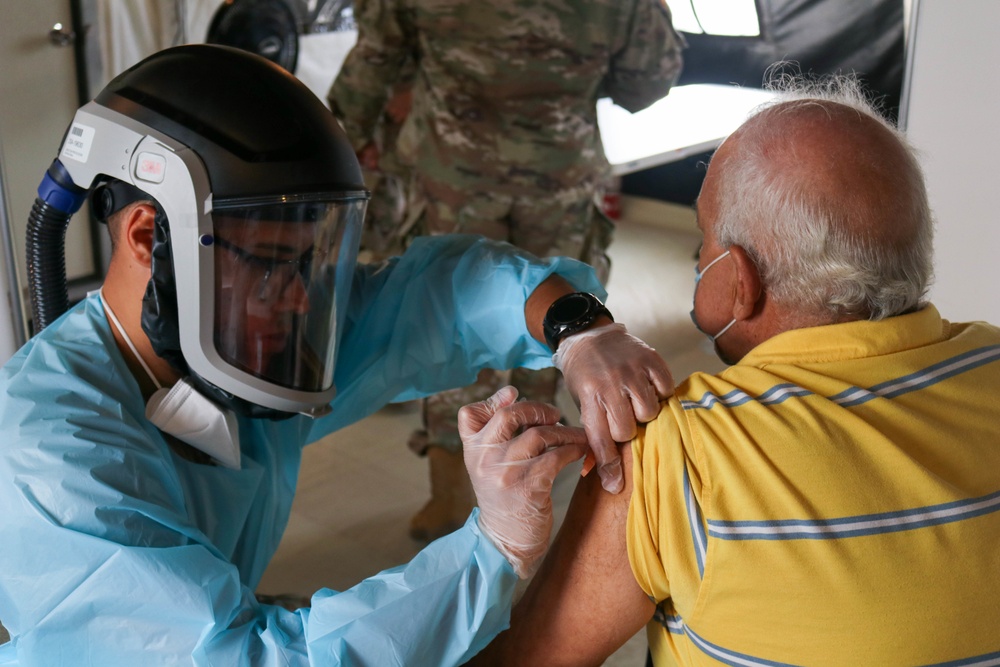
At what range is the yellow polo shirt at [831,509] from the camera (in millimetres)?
911

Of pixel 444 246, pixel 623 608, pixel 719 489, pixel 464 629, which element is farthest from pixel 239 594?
pixel 444 246

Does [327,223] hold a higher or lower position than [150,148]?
lower

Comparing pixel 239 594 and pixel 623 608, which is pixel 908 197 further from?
pixel 239 594

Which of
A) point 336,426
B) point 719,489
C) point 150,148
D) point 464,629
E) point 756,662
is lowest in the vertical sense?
point 336,426

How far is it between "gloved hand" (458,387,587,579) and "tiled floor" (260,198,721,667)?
1274 millimetres

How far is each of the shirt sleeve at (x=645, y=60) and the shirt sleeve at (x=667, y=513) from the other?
186cm

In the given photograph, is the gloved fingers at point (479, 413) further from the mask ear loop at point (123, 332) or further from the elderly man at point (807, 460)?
the mask ear loop at point (123, 332)

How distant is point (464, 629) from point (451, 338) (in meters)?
0.65

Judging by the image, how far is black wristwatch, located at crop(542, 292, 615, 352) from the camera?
139 centimetres

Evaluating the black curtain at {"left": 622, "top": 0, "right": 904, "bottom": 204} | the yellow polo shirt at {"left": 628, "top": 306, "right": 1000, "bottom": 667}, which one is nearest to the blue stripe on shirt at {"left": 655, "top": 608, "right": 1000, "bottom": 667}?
the yellow polo shirt at {"left": 628, "top": 306, "right": 1000, "bottom": 667}

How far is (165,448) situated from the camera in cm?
131

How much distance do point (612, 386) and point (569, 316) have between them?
293mm

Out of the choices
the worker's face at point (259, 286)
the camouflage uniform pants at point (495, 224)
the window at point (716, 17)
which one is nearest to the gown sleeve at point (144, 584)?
the worker's face at point (259, 286)

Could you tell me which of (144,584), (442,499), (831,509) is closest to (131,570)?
(144,584)
